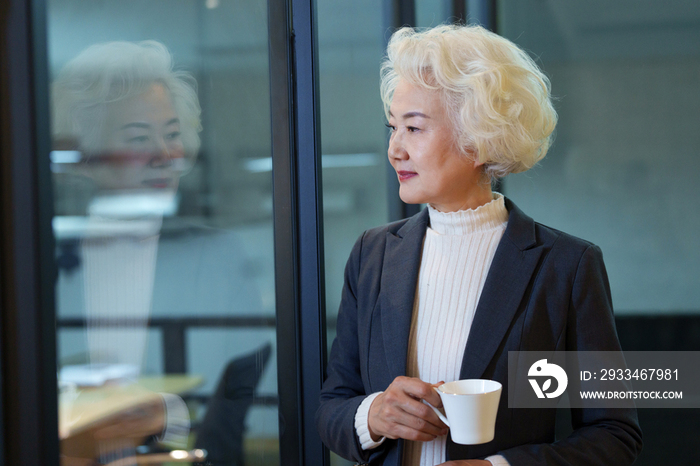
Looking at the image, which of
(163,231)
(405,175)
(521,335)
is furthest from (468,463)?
(163,231)

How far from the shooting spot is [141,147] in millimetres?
1168

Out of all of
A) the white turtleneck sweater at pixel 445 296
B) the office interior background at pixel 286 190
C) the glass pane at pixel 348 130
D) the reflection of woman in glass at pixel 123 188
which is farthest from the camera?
the glass pane at pixel 348 130

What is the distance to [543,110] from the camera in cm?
140

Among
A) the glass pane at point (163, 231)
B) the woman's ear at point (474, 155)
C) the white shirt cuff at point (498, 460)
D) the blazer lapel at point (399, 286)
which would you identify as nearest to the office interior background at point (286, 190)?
the glass pane at point (163, 231)

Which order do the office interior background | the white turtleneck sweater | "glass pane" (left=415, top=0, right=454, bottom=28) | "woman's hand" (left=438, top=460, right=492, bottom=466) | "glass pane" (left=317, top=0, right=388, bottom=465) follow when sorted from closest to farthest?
the office interior background, "woman's hand" (left=438, top=460, right=492, bottom=466), the white turtleneck sweater, "glass pane" (left=317, top=0, right=388, bottom=465), "glass pane" (left=415, top=0, right=454, bottom=28)

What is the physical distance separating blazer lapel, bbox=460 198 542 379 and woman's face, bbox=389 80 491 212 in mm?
180

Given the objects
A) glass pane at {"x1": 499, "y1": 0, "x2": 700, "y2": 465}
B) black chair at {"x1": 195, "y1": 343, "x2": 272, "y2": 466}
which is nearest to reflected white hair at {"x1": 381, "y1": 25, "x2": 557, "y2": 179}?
black chair at {"x1": 195, "y1": 343, "x2": 272, "y2": 466}

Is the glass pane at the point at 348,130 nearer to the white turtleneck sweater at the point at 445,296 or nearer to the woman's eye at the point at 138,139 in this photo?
the white turtleneck sweater at the point at 445,296

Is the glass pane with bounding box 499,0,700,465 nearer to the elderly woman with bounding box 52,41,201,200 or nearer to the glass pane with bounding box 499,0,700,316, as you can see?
the glass pane with bounding box 499,0,700,316

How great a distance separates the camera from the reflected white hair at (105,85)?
100cm

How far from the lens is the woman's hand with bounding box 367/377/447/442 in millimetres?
1079

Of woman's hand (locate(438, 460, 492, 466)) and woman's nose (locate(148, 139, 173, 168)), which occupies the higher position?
woman's nose (locate(148, 139, 173, 168))

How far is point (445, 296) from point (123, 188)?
2.42 feet

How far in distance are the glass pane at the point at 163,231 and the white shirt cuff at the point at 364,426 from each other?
37cm
